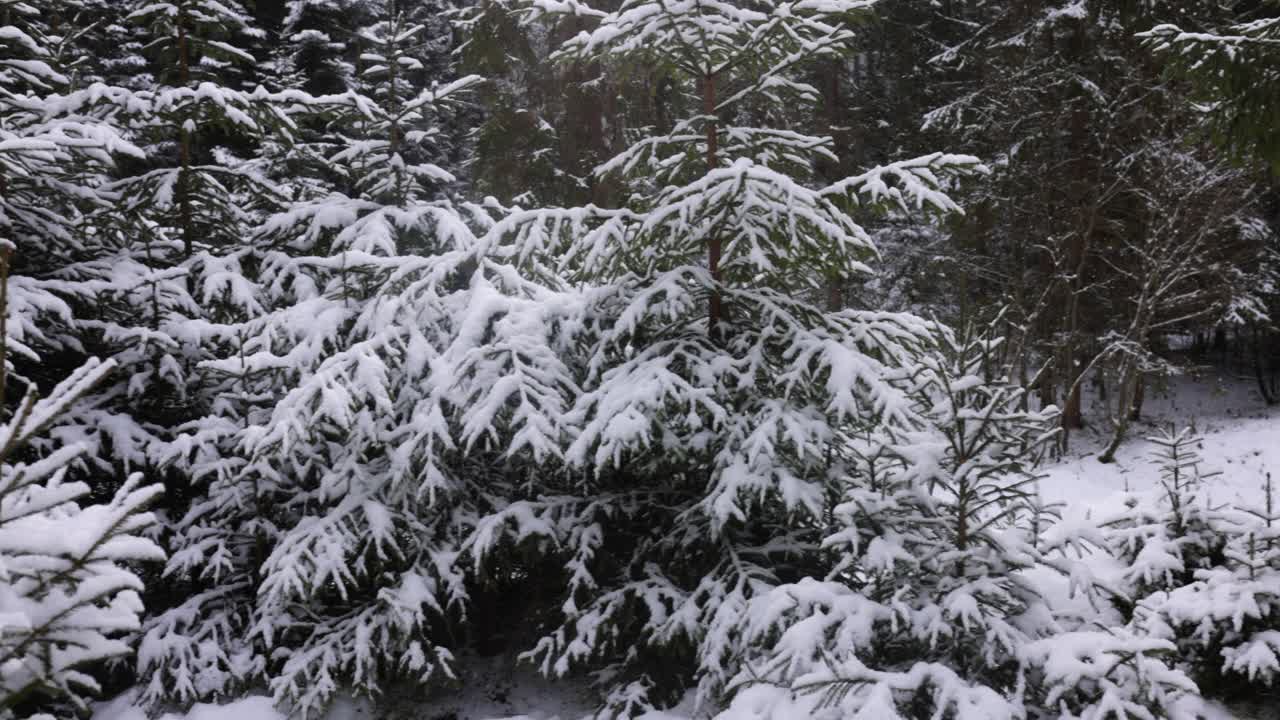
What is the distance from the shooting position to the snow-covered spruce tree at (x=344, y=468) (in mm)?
4809

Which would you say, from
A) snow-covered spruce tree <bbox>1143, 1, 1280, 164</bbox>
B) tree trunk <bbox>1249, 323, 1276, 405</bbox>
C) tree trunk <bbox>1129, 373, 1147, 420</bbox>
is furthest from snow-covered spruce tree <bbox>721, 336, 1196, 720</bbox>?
tree trunk <bbox>1249, 323, 1276, 405</bbox>

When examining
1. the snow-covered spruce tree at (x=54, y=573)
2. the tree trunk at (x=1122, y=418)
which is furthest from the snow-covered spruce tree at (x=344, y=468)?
the tree trunk at (x=1122, y=418)

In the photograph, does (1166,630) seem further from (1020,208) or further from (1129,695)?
(1020,208)

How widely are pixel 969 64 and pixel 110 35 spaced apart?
1995 centimetres

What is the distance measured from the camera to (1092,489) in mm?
12055

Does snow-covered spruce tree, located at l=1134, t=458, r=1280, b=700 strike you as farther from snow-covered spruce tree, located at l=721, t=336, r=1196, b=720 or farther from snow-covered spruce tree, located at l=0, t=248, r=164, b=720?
snow-covered spruce tree, located at l=0, t=248, r=164, b=720

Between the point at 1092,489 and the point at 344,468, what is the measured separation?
38.3 feet

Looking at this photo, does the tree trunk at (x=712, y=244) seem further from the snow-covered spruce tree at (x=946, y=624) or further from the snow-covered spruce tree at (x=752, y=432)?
the snow-covered spruce tree at (x=946, y=624)

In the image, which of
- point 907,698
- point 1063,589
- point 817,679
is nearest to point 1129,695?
point 907,698

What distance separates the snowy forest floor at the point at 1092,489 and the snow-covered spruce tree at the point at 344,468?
0.76 feet

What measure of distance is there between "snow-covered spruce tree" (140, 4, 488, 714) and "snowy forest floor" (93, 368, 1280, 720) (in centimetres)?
23

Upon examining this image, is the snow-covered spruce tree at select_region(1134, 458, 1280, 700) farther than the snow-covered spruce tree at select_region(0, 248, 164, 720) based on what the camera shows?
Yes

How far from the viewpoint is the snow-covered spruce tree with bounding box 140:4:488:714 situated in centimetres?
481

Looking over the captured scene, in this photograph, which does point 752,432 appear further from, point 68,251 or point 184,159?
point 68,251
